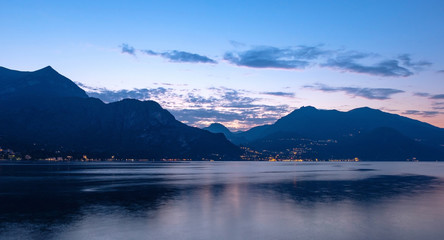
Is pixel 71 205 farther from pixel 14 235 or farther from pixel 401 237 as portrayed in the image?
pixel 401 237

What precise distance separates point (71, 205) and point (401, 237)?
3294cm

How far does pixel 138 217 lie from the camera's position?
3116cm

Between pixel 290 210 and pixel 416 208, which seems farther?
pixel 416 208

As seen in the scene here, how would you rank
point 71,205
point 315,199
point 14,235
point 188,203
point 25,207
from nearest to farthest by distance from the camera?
point 14,235 < point 25,207 < point 71,205 < point 188,203 < point 315,199

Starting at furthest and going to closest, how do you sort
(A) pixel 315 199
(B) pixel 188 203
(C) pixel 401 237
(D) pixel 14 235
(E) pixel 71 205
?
(A) pixel 315 199
(B) pixel 188 203
(E) pixel 71 205
(C) pixel 401 237
(D) pixel 14 235

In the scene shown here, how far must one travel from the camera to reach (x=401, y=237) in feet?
79.9

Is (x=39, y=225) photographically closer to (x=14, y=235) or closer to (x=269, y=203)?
(x=14, y=235)

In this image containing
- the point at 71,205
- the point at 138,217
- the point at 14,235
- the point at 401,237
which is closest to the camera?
the point at 14,235

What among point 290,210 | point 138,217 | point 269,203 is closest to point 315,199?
point 269,203

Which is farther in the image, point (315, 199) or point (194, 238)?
point (315, 199)

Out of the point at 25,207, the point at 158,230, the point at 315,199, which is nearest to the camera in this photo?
the point at 158,230

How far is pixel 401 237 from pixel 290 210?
1342cm

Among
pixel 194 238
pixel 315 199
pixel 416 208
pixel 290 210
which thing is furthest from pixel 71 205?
pixel 416 208

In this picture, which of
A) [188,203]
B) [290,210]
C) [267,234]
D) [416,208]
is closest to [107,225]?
[267,234]
